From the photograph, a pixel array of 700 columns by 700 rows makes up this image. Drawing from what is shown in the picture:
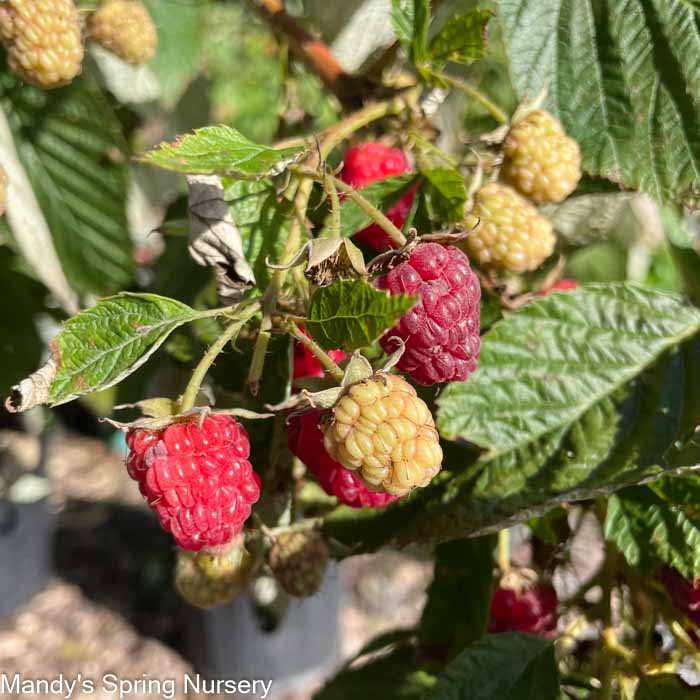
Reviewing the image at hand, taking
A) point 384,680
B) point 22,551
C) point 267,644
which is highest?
point 384,680

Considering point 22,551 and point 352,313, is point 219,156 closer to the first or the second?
point 352,313

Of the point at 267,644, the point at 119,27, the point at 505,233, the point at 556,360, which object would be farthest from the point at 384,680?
the point at 267,644

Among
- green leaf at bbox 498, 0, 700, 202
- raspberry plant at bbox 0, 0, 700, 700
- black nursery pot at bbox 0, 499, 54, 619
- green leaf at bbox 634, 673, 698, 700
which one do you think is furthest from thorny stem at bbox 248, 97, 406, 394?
black nursery pot at bbox 0, 499, 54, 619

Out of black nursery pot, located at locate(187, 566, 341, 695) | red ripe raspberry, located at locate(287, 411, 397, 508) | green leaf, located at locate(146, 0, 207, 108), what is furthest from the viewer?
black nursery pot, located at locate(187, 566, 341, 695)

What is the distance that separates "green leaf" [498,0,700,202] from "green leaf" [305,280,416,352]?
40 centimetres

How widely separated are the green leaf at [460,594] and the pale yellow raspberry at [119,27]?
64 cm

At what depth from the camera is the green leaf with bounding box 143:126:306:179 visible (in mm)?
578

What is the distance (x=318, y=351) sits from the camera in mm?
589

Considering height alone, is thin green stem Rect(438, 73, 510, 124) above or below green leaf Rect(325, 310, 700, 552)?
above

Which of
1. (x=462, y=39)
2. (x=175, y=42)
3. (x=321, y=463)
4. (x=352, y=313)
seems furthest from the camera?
(x=175, y=42)

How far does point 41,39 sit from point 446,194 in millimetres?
383

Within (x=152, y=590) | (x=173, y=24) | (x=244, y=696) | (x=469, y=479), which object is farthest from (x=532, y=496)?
(x=152, y=590)

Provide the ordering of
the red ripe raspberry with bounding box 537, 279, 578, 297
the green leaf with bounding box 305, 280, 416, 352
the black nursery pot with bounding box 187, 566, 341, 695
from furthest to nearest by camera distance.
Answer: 1. the black nursery pot with bounding box 187, 566, 341, 695
2. the red ripe raspberry with bounding box 537, 279, 578, 297
3. the green leaf with bounding box 305, 280, 416, 352

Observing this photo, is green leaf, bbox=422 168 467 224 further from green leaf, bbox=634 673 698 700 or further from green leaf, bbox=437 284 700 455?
green leaf, bbox=634 673 698 700
